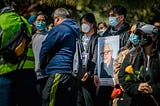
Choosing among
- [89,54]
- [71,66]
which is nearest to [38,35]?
[89,54]

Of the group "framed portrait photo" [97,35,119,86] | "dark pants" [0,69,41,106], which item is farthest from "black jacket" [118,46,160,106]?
"framed portrait photo" [97,35,119,86]

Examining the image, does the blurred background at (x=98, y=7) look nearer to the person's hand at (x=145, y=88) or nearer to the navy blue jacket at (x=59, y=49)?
the navy blue jacket at (x=59, y=49)

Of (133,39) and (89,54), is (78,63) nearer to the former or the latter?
(89,54)

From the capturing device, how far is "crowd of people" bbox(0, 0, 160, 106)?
6.94 m

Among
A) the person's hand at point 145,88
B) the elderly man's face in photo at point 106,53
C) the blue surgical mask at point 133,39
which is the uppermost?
the blue surgical mask at point 133,39

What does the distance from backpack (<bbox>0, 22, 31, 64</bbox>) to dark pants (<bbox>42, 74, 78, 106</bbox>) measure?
26.9 inches

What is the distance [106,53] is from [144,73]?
2.42 meters

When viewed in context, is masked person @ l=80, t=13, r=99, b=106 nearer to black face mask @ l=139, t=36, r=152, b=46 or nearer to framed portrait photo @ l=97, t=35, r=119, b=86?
framed portrait photo @ l=97, t=35, r=119, b=86

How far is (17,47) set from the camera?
715cm

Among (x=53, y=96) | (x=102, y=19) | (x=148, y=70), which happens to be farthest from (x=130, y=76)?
(x=102, y=19)

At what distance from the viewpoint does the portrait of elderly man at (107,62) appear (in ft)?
30.0

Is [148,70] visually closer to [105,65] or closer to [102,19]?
[105,65]

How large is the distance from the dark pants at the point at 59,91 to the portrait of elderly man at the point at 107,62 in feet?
4.62

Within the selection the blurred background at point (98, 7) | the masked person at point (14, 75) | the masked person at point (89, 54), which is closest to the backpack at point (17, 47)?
the masked person at point (14, 75)
